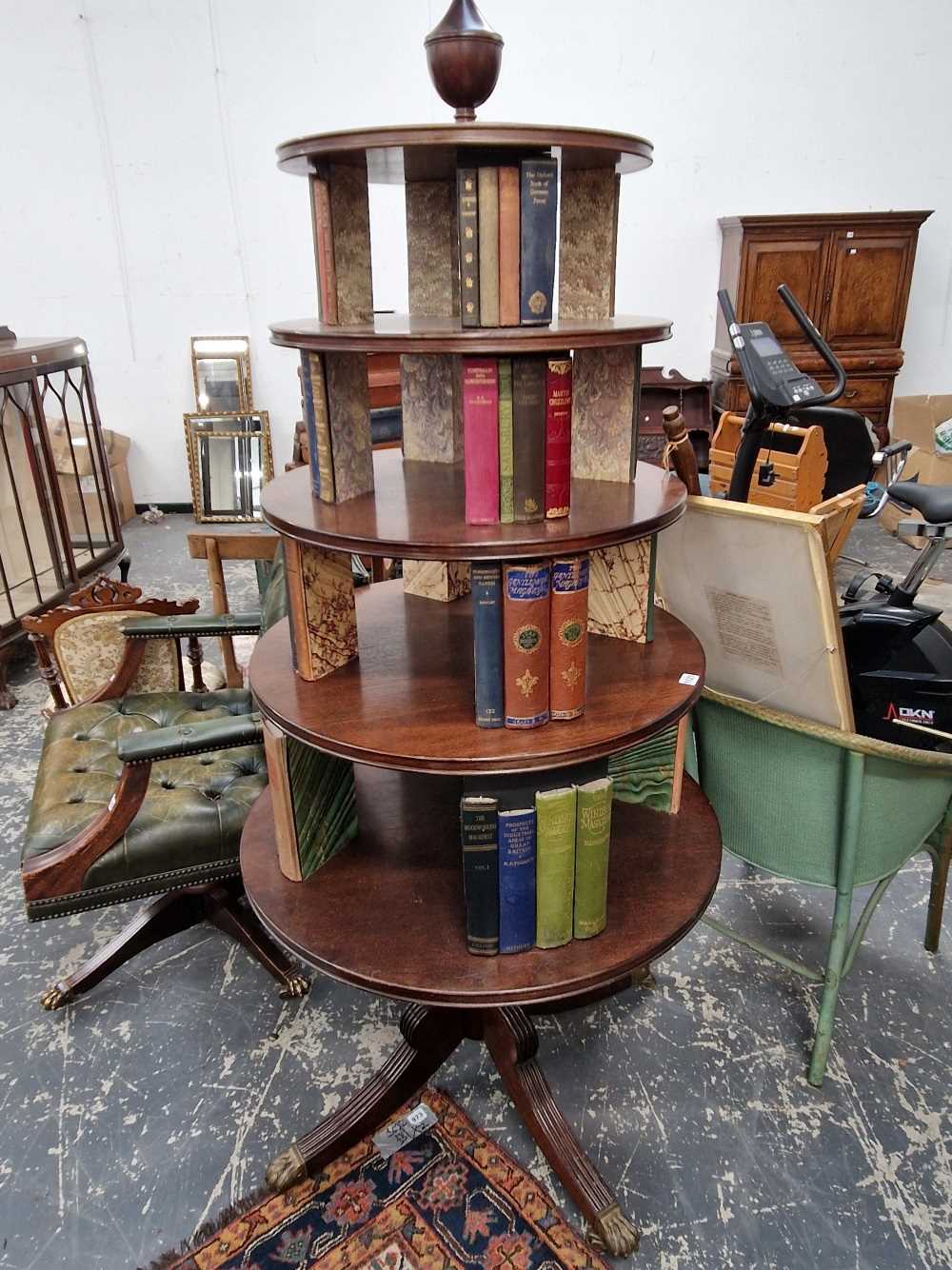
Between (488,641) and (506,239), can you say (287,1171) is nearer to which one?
(488,641)

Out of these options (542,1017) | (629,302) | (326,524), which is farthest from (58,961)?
(629,302)

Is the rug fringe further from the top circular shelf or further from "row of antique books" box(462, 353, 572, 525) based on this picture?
the top circular shelf

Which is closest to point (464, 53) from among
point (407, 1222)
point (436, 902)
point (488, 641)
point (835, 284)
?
point (488, 641)

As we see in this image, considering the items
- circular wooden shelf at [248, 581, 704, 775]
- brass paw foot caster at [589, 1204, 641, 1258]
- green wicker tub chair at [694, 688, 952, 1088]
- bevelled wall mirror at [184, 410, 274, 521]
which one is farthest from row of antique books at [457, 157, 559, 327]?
bevelled wall mirror at [184, 410, 274, 521]

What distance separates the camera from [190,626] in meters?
2.09

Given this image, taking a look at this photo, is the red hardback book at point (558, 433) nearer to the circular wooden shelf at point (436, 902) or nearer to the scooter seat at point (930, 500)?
the circular wooden shelf at point (436, 902)

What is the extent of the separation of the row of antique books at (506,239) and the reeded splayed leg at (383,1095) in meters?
1.24

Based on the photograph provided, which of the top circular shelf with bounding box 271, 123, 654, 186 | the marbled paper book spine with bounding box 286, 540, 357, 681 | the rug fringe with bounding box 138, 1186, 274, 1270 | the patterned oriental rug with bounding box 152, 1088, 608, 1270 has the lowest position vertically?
the patterned oriental rug with bounding box 152, 1088, 608, 1270

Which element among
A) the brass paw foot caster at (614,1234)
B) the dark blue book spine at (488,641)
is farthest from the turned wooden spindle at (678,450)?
the brass paw foot caster at (614,1234)

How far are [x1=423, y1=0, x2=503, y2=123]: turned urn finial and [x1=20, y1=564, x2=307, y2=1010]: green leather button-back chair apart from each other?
1.10 m

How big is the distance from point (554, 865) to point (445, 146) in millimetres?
1014

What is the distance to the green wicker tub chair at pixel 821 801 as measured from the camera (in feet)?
4.82

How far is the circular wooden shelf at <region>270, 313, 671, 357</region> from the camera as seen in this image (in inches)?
42.3

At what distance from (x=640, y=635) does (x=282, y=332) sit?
31.6 inches
